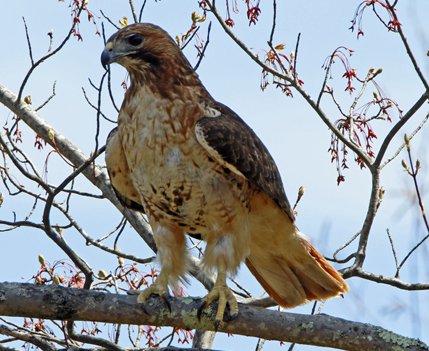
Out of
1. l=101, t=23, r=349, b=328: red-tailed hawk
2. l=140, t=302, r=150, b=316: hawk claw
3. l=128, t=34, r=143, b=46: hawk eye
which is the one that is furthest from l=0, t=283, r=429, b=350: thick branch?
l=128, t=34, r=143, b=46: hawk eye

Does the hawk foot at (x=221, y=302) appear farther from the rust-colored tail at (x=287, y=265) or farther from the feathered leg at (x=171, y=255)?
the rust-colored tail at (x=287, y=265)

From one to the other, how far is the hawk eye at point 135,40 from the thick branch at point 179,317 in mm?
1870

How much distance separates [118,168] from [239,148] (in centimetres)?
98

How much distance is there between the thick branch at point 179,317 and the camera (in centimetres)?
327

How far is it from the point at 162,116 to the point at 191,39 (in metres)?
1.33

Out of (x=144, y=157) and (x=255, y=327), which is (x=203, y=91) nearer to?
(x=144, y=157)

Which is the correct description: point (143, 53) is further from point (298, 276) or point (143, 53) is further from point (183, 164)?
point (298, 276)

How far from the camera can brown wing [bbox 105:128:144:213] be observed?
4406mm

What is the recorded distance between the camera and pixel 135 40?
14.1 ft

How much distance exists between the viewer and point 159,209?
433 cm

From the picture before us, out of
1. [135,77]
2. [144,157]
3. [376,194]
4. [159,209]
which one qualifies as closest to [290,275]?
[376,194]

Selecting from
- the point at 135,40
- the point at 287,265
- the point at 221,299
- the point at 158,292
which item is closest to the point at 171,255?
the point at 158,292

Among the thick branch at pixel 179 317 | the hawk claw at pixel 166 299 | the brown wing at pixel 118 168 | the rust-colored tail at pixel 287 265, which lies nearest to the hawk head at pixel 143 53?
the brown wing at pixel 118 168

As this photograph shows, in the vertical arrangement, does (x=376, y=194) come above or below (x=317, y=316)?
above
